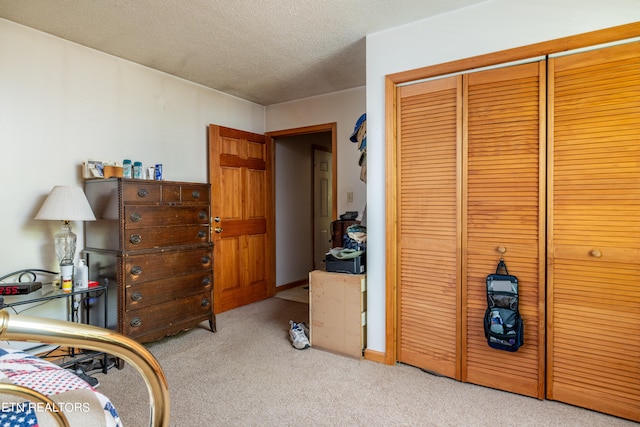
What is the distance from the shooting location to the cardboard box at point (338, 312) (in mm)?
2621

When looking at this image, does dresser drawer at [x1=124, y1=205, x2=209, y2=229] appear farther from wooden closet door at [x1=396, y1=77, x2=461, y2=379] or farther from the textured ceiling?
wooden closet door at [x1=396, y1=77, x2=461, y2=379]

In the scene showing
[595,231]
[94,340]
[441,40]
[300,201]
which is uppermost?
[441,40]

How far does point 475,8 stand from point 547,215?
135 cm

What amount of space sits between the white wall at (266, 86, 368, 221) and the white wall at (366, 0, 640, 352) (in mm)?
1260

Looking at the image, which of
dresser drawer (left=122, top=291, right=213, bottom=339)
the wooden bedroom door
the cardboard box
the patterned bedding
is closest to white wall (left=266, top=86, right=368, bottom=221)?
the wooden bedroom door

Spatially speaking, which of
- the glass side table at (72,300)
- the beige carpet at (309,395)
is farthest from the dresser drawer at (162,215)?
the beige carpet at (309,395)

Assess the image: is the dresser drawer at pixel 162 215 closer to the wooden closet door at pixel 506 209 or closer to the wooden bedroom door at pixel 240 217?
the wooden bedroom door at pixel 240 217

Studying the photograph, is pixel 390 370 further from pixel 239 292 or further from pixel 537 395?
pixel 239 292

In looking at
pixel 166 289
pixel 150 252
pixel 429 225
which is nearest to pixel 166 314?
pixel 166 289

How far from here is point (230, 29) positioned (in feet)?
8.22

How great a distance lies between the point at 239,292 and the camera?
4031 millimetres

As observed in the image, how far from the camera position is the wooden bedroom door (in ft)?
12.4

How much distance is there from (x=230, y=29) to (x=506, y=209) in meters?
2.21

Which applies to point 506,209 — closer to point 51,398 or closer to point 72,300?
point 51,398
